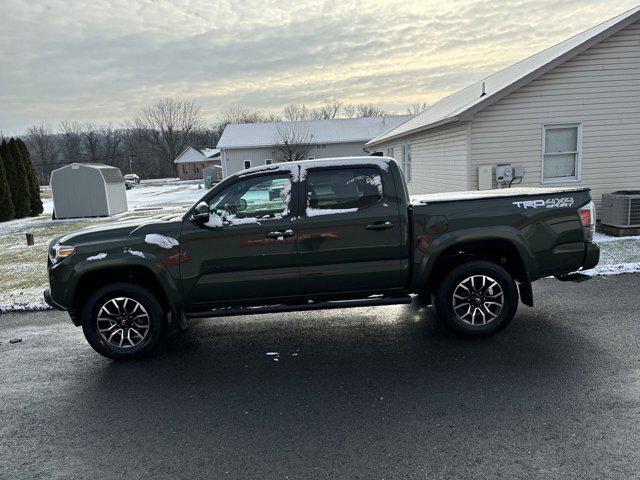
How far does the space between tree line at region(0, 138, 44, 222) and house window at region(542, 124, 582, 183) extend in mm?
21949

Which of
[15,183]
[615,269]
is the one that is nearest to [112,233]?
[615,269]

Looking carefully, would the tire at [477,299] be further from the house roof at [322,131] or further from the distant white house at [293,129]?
the house roof at [322,131]

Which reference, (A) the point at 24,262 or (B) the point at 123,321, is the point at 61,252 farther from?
(A) the point at 24,262

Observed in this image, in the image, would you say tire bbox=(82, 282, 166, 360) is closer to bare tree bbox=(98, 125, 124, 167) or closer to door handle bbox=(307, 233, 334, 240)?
door handle bbox=(307, 233, 334, 240)

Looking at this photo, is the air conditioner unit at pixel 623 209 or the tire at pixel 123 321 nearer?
the tire at pixel 123 321

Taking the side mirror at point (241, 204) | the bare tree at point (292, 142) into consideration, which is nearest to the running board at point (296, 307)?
the side mirror at point (241, 204)

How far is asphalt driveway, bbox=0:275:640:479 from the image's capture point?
2916 mm

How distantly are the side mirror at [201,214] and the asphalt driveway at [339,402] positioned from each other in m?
1.44

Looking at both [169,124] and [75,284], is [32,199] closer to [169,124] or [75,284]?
[75,284]

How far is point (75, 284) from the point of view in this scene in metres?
4.61

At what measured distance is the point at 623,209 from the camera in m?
9.90

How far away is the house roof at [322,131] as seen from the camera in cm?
4134

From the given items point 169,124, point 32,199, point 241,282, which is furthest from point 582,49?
point 169,124

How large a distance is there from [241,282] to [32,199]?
902 inches
